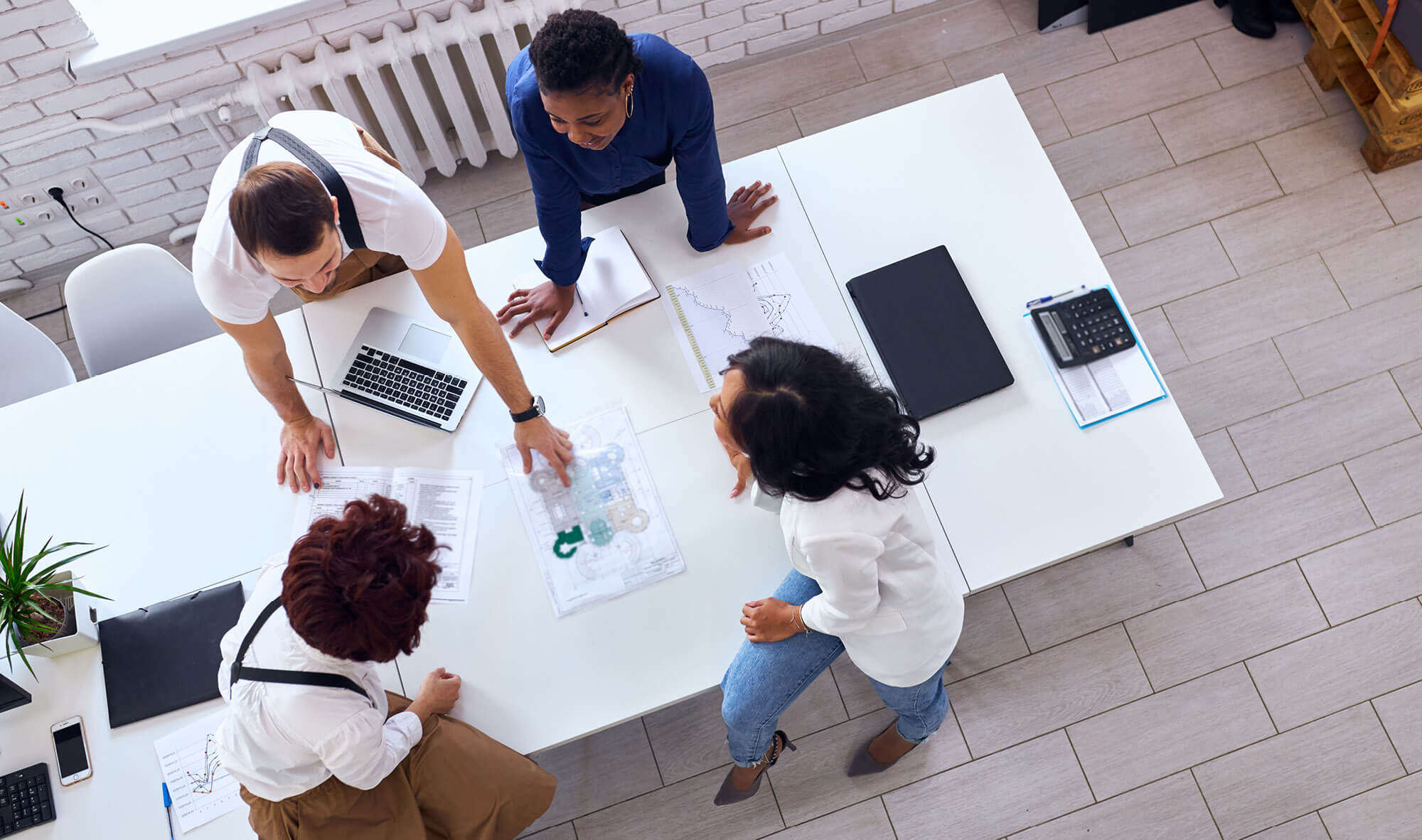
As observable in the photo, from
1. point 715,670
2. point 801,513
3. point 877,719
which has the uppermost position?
point 801,513

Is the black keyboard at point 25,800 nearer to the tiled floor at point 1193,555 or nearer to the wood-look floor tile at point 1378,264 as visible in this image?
the tiled floor at point 1193,555

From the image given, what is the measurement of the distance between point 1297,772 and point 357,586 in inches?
93.1

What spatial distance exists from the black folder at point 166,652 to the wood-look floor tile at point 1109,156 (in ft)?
8.71

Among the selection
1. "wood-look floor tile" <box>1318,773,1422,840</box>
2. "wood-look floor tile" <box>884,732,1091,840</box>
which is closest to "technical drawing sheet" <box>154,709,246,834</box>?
"wood-look floor tile" <box>884,732,1091,840</box>

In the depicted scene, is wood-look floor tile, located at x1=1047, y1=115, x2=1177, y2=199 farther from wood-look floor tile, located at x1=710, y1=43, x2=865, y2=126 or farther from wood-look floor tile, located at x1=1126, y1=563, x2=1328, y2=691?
wood-look floor tile, located at x1=1126, y1=563, x2=1328, y2=691

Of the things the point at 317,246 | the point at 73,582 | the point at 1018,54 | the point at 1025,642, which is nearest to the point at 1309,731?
the point at 1025,642

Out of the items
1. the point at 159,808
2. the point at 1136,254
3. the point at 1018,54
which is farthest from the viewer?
the point at 1018,54

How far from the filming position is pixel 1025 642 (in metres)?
2.50

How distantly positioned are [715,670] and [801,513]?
1.38ft

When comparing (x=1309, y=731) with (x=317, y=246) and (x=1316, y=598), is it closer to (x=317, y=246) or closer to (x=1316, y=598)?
(x=1316, y=598)

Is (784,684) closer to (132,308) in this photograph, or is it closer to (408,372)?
(408,372)

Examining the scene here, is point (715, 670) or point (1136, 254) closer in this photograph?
point (715, 670)

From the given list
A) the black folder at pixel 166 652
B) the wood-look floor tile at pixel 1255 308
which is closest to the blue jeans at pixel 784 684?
the black folder at pixel 166 652

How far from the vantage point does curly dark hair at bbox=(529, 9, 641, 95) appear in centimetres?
153
